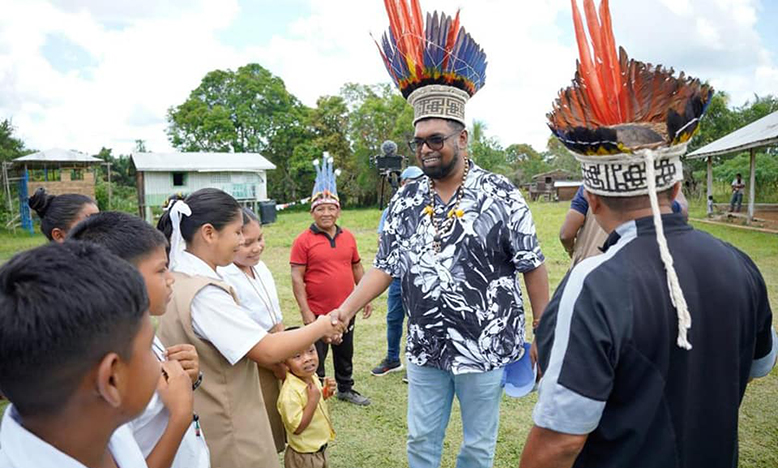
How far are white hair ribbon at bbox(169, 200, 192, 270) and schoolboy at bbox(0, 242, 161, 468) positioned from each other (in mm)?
1055

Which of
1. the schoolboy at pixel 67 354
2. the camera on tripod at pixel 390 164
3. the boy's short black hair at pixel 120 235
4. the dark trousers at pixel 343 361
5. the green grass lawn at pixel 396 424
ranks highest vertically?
the camera on tripod at pixel 390 164

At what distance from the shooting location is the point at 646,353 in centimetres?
138

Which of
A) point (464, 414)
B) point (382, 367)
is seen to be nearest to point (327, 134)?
point (382, 367)

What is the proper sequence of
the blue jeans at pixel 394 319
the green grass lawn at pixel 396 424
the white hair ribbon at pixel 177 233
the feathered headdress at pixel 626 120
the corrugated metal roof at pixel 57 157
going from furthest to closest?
the corrugated metal roof at pixel 57 157, the blue jeans at pixel 394 319, the green grass lawn at pixel 396 424, the white hair ribbon at pixel 177 233, the feathered headdress at pixel 626 120

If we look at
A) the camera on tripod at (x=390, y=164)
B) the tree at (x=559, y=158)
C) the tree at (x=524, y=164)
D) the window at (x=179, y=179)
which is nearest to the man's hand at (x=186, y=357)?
the camera on tripod at (x=390, y=164)

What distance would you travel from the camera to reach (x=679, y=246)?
1454 mm

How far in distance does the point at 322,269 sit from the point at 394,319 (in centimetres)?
104

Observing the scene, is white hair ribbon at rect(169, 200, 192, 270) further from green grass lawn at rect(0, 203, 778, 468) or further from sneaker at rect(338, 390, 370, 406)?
sneaker at rect(338, 390, 370, 406)

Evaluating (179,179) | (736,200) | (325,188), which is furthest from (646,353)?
(179,179)

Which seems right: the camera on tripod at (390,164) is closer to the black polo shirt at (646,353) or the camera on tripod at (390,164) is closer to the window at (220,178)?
the black polo shirt at (646,353)

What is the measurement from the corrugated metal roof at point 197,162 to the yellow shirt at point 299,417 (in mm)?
27062

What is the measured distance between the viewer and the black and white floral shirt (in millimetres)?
2609

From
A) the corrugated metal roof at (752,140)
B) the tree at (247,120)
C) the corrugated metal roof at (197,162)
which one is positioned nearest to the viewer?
the corrugated metal roof at (752,140)

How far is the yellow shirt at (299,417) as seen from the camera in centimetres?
274
